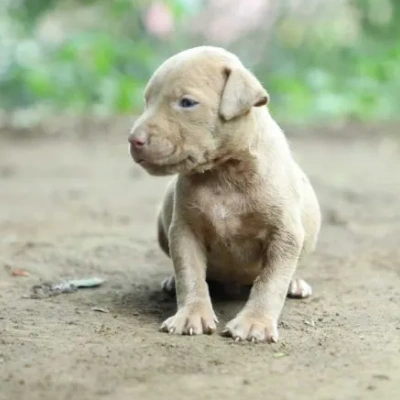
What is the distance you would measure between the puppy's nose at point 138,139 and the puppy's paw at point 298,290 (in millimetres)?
1200

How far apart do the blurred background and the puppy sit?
28.0ft

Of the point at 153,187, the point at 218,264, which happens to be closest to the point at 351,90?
the point at 153,187

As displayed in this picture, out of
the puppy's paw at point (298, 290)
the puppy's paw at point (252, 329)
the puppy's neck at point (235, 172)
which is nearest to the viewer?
the puppy's paw at point (252, 329)

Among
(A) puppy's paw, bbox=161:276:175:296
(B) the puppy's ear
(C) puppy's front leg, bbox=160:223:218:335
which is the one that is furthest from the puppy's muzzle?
(A) puppy's paw, bbox=161:276:175:296

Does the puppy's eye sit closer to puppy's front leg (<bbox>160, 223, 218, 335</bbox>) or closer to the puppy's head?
the puppy's head

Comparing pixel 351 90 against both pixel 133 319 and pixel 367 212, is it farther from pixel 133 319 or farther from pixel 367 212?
pixel 133 319

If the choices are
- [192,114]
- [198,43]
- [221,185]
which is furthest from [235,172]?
[198,43]

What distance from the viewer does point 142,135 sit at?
142 inches

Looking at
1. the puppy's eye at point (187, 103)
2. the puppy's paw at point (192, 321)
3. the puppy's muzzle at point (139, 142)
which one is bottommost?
the puppy's paw at point (192, 321)

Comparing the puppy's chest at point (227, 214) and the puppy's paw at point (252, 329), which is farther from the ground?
the puppy's chest at point (227, 214)

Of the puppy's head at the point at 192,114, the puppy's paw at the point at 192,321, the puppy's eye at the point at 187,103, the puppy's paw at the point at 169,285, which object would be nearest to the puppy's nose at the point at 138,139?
the puppy's head at the point at 192,114

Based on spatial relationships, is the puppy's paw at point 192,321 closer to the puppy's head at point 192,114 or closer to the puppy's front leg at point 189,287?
the puppy's front leg at point 189,287

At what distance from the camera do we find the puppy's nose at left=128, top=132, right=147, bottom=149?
11.8 feet

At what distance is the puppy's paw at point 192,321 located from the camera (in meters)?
3.62
